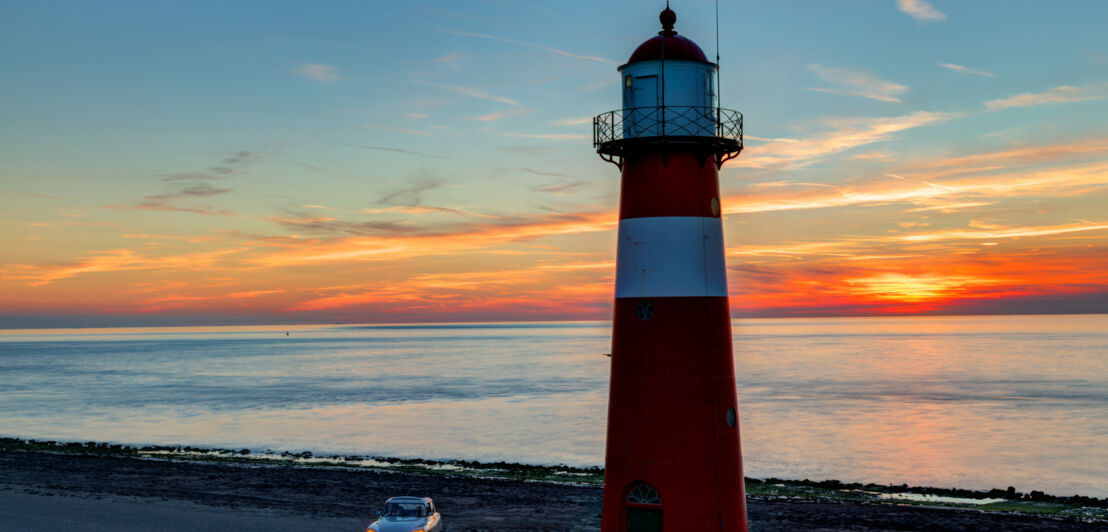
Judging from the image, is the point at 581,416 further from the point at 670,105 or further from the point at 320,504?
the point at 670,105

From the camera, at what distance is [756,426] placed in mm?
61750

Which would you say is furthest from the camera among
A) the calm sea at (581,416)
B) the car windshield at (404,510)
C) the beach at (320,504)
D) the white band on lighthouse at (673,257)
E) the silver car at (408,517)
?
the calm sea at (581,416)

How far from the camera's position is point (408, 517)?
73.7 ft

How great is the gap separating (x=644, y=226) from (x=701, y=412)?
336 cm

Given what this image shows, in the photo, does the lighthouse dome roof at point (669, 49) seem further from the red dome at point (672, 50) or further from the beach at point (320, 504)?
the beach at point (320, 504)

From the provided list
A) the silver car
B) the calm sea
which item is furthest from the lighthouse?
the calm sea

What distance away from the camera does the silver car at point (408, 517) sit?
2189 centimetres

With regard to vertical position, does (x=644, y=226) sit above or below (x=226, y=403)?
above

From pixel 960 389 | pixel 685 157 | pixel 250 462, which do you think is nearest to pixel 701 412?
pixel 685 157

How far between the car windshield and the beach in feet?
17.8

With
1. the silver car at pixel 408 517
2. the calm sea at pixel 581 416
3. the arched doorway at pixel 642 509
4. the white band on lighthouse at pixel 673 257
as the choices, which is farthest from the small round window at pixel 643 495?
the calm sea at pixel 581 416

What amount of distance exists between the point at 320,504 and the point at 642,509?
20.2m

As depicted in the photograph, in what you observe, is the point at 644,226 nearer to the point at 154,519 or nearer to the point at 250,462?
the point at 154,519

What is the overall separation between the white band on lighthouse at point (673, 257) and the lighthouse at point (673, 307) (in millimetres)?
17
